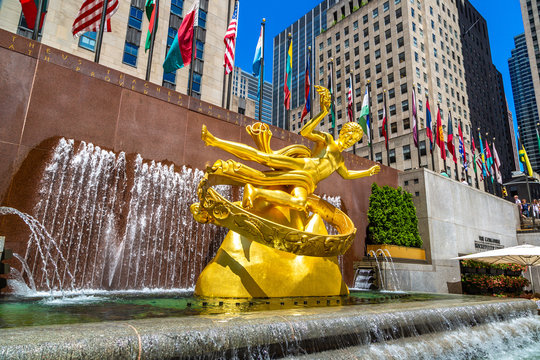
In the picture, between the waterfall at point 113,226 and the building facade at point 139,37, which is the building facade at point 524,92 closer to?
the building facade at point 139,37

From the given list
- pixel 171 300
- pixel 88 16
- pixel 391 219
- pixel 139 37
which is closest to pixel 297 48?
pixel 139 37

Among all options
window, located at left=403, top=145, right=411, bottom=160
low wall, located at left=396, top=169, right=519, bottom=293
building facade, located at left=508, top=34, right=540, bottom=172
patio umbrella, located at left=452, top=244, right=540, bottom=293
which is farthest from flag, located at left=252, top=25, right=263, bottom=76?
building facade, located at left=508, top=34, right=540, bottom=172

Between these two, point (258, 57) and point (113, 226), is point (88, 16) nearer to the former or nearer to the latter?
point (113, 226)

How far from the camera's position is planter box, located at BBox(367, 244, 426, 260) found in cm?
1512

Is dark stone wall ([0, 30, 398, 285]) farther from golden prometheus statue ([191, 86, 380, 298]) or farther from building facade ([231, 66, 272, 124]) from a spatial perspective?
building facade ([231, 66, 272, 124])

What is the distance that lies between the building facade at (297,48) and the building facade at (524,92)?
285ft

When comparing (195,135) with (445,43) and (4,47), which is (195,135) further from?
(445,43)

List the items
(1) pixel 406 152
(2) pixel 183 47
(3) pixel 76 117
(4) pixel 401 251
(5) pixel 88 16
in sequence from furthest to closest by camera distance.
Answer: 1. (1) pixel 406 152
2. (4) pixel 401 251
3. (2) pixel 183 47
4. (5) pixel 88 16
5. (3) pixel 76 117

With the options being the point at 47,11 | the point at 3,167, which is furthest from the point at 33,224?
the point at 47,11

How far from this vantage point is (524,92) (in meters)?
161

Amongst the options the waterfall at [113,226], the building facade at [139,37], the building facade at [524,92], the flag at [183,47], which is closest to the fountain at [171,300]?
the waterfall at [113,226]

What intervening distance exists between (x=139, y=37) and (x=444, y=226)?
31.5 meters

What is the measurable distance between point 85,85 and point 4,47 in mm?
1968

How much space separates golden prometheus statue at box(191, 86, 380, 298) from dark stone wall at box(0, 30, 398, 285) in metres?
3.89
